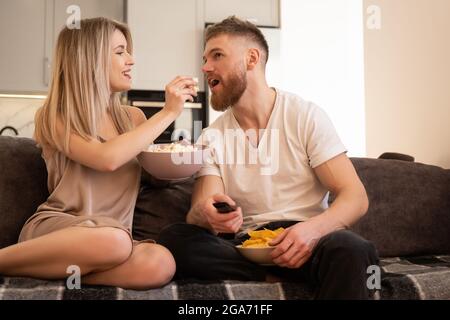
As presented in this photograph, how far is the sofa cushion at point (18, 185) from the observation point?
4.80ft

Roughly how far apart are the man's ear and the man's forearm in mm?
568

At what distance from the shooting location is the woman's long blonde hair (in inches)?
55.7

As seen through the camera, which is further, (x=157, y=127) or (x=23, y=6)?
(x=23, y=6)

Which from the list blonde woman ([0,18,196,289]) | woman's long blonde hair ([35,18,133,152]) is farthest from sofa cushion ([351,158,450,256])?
woman's long blonde hair ([35,18,133,152])

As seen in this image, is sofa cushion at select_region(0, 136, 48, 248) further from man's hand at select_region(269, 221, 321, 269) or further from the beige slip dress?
man's hand at select_region(269, 221, 321, 269)

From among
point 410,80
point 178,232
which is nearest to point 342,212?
point 178,232

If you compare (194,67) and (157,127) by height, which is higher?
(194,67)

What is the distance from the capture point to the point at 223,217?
1223 mm

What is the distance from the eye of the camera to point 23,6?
3.73m

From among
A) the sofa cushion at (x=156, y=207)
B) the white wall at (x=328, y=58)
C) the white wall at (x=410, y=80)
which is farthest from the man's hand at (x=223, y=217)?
the white wall at (x=328, y=58)

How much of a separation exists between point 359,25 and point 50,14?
2369 mm

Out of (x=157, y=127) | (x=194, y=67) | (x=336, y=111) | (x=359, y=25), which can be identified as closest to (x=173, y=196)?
(x=157, y=127)

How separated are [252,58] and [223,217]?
2.20 ft

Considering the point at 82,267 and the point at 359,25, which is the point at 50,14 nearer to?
the point at 359,25
